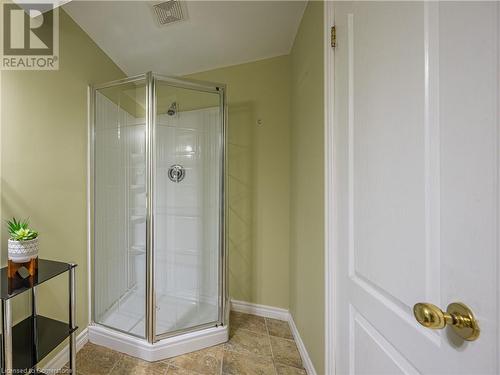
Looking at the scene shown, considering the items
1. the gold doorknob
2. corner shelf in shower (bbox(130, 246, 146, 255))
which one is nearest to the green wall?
corner shelf in shower (bbox(130, 246, 146, 255))

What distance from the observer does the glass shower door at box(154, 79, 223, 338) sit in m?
1.73

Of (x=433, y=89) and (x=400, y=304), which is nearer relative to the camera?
(x=433, y=89)

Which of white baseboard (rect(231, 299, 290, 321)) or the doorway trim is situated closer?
the doorway trim

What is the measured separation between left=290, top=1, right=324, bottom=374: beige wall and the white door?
30cm

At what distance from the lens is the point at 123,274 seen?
6.02 ft

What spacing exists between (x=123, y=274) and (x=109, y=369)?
2.12 ft

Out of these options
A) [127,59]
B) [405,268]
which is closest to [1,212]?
[127,59]

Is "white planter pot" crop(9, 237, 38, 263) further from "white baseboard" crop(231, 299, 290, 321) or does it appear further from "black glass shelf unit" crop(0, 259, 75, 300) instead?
"white baseboard" crop(231, 299, 290, 321)

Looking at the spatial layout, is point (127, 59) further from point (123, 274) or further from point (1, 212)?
point (123, 274)

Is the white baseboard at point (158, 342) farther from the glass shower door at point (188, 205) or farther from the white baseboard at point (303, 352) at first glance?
the white baseboard at point (303, 352)

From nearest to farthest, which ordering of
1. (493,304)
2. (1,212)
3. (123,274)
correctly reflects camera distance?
(493,304) → (1,212) → (123,274)

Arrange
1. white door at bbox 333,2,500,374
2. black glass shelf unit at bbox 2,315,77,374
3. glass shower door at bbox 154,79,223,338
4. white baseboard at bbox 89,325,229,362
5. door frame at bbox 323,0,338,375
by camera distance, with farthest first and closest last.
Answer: glass shower door at bbox 154,79,223,338, white baseboard at bbox 89,325,229,362, door frame at bbox 323,0,338,375, black glass shelf unit at bbox 2,315,77,374, white door at bbox 333,2,500,374

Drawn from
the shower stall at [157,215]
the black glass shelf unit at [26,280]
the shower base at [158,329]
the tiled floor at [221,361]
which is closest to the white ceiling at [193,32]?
the shower stall at [157,215]

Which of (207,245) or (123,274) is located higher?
A: (207,245)
